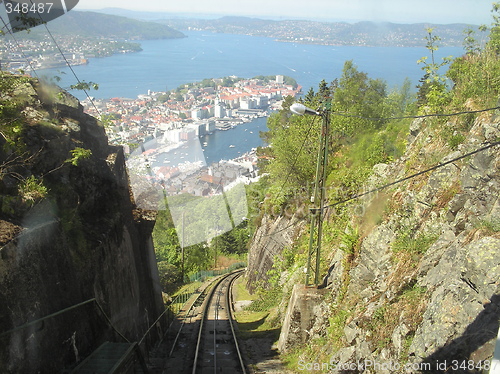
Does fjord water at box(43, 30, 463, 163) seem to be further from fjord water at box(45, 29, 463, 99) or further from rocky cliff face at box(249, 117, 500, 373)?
rocky cliff face at box(249, 117, 500, 373)

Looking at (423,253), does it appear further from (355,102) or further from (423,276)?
(355,102)

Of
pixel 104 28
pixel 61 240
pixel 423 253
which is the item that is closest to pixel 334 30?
pixel 104 28

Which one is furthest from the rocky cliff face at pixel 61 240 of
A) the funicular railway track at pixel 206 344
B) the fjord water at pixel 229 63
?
the fjord water at pixel 229 63

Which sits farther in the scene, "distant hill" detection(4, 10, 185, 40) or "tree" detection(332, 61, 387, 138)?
"distant hill" detection(4, 10, 185, 40)

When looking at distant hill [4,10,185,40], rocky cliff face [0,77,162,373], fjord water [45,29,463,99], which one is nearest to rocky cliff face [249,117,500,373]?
rocky cliff face [0,77,162,373]

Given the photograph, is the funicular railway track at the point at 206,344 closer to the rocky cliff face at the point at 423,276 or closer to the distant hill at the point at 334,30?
the rocky cliff face at the point at 423,276
